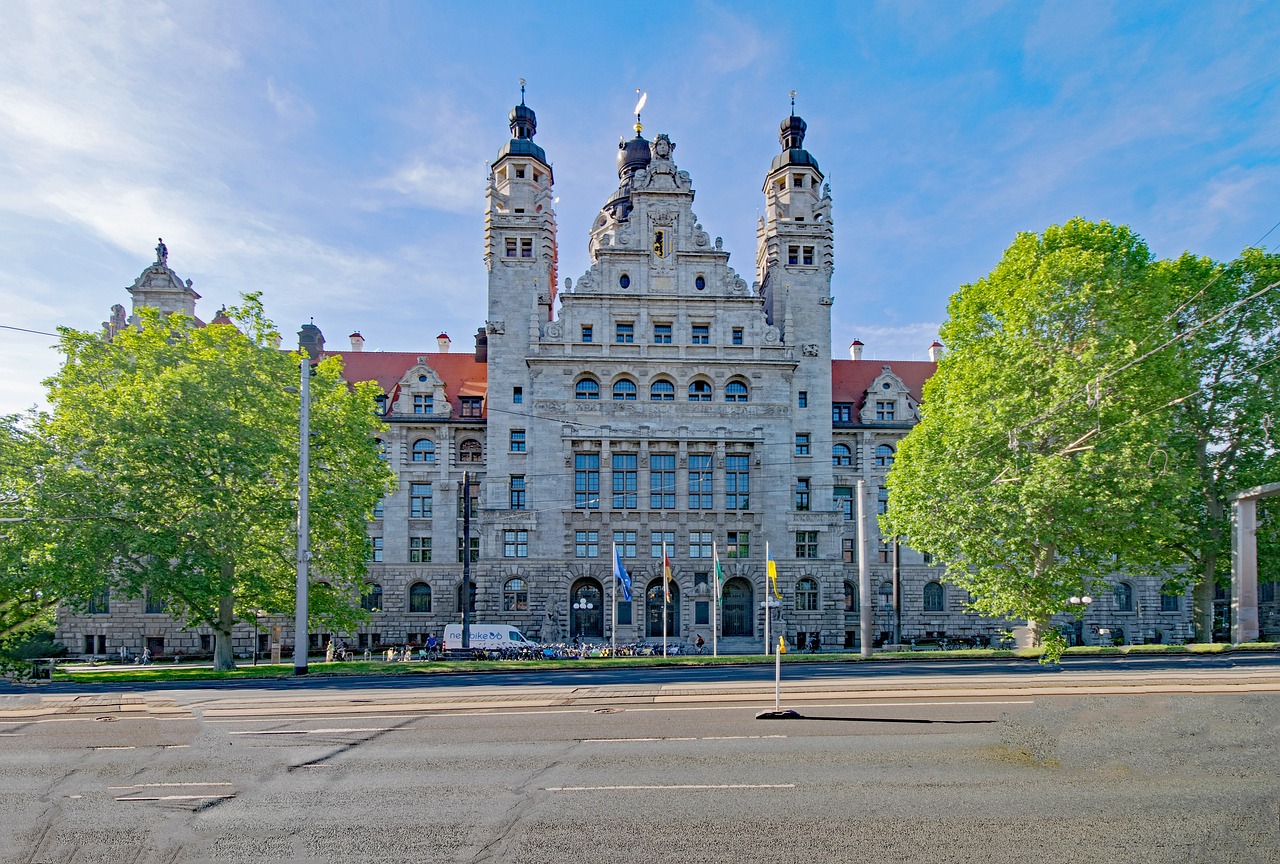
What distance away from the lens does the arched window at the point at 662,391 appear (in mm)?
48094

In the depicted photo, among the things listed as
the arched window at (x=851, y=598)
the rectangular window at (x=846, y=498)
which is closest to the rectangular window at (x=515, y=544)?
the rectangular window at (x=846, y=498)

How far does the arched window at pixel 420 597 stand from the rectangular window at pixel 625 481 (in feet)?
43.7

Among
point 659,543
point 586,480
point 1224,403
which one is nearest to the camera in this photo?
point 1224,403

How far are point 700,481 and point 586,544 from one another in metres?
7.79

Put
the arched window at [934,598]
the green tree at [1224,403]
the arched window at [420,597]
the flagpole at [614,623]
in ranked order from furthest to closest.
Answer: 1. the arched window at [934,598]
2. the arched window at [420,597]
3. the flagpole at [614,623]
4. the green tree at [1224,403]

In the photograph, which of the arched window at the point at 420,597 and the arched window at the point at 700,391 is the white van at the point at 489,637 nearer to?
the arched window at the point at 420,597

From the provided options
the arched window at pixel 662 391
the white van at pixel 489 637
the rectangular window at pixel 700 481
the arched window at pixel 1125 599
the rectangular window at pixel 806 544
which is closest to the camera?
the white van at pixel 489 637

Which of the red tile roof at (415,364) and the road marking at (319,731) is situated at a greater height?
the red tile roof at (415,364)

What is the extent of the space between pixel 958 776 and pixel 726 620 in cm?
3734

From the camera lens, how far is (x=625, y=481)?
1881 inches

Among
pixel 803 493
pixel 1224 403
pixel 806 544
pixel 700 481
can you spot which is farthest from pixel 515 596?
pixel 1224 403

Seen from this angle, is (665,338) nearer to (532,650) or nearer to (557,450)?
(557,450)

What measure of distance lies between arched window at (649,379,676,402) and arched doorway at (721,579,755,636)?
38.3ft

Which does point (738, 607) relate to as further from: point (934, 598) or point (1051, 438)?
point (1051, 438)
